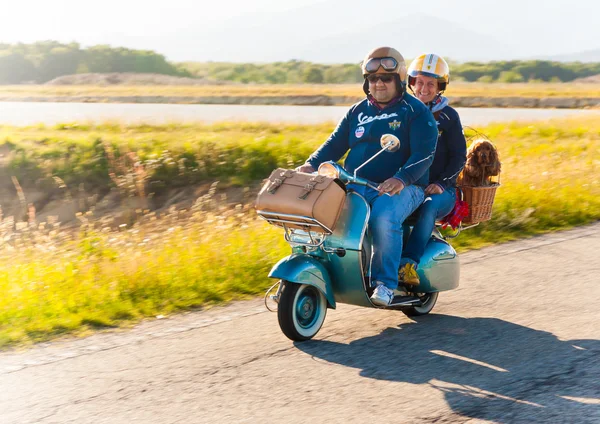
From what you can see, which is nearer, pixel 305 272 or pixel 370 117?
pixel 305 272

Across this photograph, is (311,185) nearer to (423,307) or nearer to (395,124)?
(395,124)

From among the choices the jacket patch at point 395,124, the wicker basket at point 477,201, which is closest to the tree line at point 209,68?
the wicker basket at point 477,201

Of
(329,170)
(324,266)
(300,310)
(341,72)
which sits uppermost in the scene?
(341,72)

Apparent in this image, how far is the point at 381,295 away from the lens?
5.44 m

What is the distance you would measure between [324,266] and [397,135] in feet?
3.43

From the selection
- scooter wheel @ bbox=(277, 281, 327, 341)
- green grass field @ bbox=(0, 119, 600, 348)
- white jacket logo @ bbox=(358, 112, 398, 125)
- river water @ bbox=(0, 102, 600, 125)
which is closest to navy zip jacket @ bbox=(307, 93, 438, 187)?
white jacket logo @ bbox=(358, 112, 398, 125)

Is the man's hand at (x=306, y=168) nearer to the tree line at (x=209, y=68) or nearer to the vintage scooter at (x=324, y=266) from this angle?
the vintage scooter at (x=324, y=266)

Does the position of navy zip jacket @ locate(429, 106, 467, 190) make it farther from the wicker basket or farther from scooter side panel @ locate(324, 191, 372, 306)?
scooter side panel @ locate(324, 191, 372, 306)

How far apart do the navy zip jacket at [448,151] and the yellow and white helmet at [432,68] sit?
0.24 meters

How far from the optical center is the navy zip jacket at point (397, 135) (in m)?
5.56

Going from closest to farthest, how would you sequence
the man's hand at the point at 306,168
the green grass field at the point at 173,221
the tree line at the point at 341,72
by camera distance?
the man's hand at the point at 306,168 → the green grass field at the point at 173,221 → the tree line at the point at 341,72

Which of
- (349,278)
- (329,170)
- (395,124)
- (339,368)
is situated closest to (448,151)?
(395,124)

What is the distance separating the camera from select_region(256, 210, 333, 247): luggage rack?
16.8 feet

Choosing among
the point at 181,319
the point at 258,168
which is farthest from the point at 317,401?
the point at 258,168
